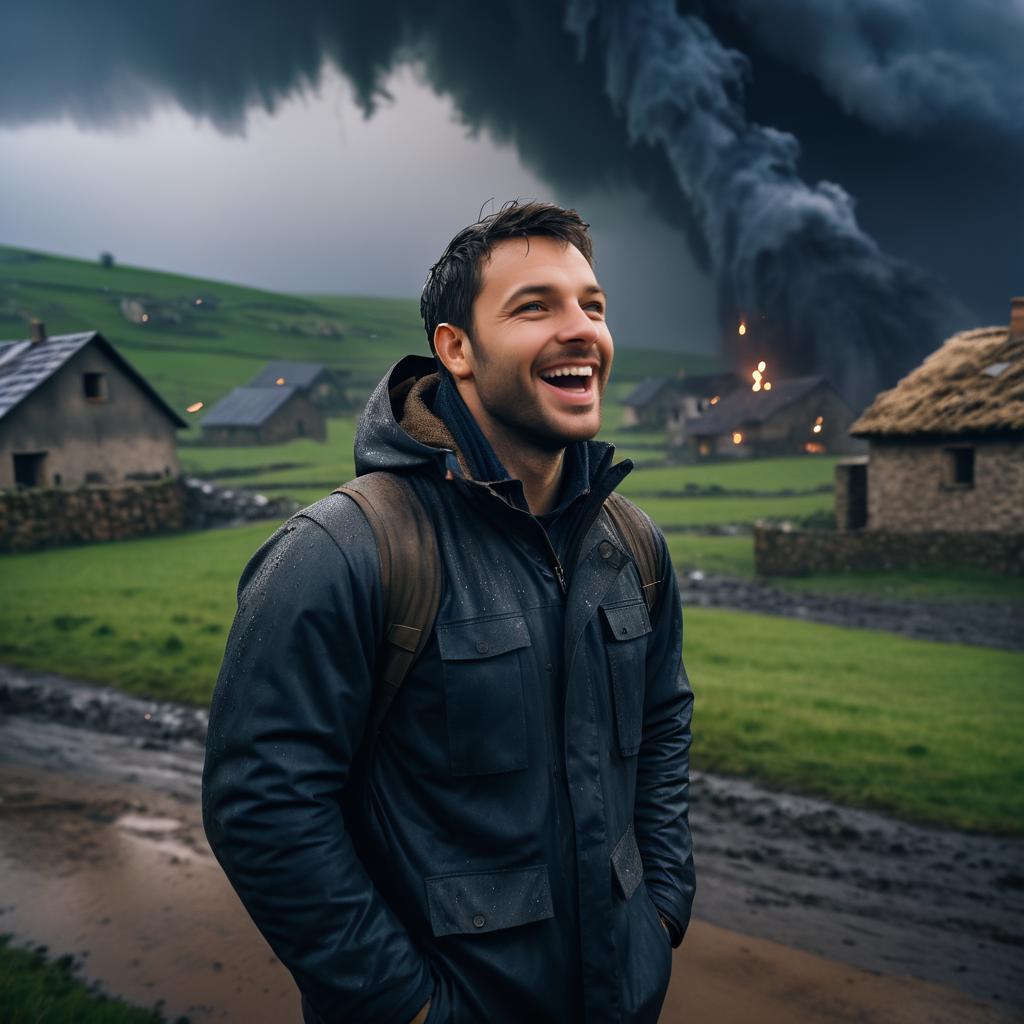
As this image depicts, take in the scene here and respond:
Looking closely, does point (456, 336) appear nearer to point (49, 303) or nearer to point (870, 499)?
point (870, 499)

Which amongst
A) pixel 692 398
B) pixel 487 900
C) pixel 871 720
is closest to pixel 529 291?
pixel 487 900

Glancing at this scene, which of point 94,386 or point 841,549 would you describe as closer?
point 841,549

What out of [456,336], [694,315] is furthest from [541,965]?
[694,315]

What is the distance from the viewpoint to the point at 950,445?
667 inches

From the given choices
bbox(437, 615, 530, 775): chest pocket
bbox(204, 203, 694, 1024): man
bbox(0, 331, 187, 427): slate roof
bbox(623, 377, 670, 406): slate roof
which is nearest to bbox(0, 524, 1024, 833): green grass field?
bbox(0, 331, 187, 427): slate roof

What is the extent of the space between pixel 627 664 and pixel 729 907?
444 cm

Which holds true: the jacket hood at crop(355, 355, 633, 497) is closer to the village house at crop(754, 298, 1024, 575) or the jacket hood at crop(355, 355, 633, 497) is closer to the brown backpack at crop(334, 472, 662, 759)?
the brown backpack at crop(334, 472, 662, 759)

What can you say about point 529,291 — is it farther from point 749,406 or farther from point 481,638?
point 749,406

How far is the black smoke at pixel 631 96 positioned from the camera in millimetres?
19328

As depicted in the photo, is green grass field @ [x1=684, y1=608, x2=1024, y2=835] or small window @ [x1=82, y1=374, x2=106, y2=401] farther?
small window @ [x1=82, y1=374, x2=106, y2=401]

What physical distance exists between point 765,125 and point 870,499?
10.9 meters

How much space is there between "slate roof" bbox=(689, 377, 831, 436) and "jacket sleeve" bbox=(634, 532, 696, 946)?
1863 cm

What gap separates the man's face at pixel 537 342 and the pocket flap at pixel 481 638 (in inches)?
21.2

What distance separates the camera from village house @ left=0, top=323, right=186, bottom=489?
1576cm
